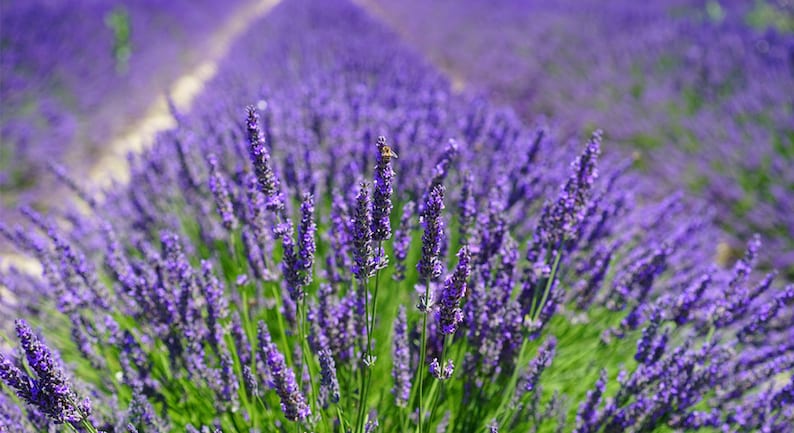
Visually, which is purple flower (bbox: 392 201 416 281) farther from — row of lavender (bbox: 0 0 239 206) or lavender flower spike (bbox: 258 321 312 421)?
row of lavender (bbox: 0 0 239 206)

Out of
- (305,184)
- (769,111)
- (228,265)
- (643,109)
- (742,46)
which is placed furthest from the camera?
(742,46)

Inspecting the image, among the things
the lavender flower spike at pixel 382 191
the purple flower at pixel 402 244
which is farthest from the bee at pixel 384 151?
the purple flower at pixel 402 244

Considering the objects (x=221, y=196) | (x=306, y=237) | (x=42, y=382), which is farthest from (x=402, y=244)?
(x=42, y=382)

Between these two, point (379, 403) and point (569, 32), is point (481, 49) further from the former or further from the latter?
point (379, 403)

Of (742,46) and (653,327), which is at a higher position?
(742,46)

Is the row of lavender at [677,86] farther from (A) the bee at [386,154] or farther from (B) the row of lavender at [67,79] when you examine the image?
(B) the row of lavender at [67,79]

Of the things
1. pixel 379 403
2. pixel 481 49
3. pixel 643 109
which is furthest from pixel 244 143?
pixel 481 49

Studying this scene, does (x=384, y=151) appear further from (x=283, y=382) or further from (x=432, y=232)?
(x=283, y=382)
